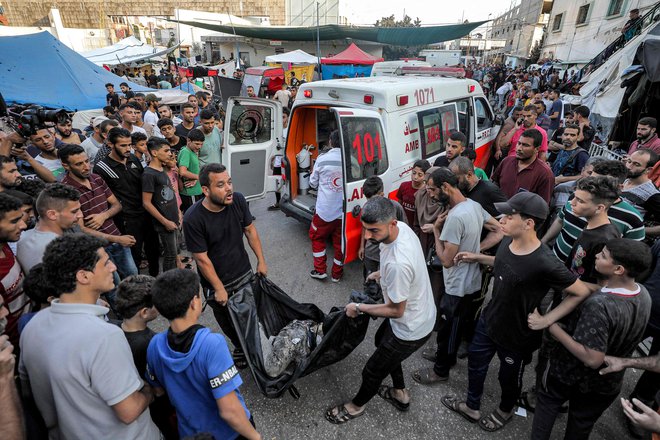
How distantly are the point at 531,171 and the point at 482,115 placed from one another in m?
2.94

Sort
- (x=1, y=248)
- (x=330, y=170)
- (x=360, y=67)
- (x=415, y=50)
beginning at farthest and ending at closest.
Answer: (x=415, y=50) → (x=360, y=67) → (x=330, y=170) → (x=1, y=248)

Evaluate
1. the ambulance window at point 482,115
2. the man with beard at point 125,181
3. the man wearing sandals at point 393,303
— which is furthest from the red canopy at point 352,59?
the man wearing sandals at point 393,303

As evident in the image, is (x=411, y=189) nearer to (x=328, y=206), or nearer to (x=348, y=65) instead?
Result: (x=328, y=206)

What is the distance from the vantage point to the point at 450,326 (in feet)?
9.38

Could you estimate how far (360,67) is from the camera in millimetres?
19062

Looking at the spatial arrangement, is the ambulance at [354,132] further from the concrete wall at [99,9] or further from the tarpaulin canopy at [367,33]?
the concrete wall at [99,9]

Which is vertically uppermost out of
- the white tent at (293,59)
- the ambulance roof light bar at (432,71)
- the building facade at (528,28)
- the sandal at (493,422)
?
the building facade at (528,28)

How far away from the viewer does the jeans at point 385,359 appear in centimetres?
238

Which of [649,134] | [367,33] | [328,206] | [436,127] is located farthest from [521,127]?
[367,33]

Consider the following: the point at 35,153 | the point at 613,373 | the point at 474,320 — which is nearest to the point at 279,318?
the point at 474,320

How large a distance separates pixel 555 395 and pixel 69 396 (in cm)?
263

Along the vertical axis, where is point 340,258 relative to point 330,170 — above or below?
below

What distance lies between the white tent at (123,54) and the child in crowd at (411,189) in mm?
20094

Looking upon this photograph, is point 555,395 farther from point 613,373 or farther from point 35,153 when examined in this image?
point 35,153
